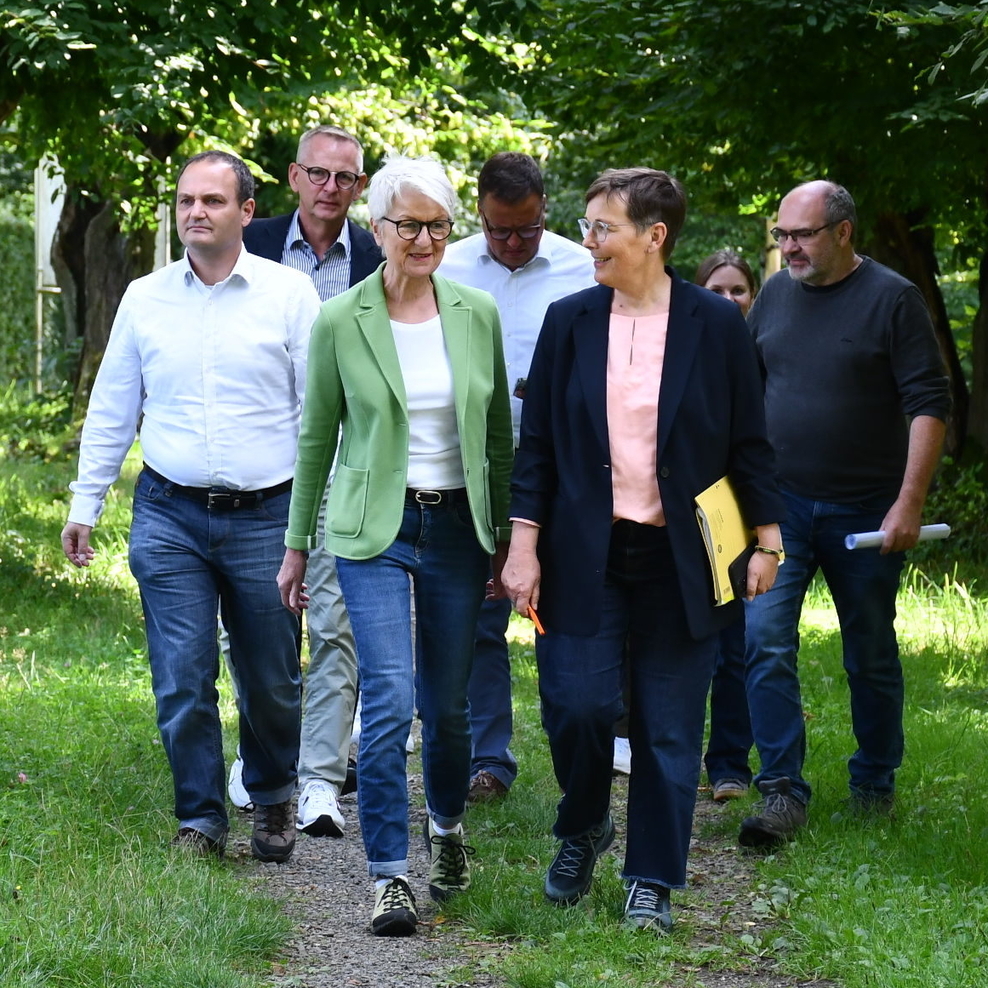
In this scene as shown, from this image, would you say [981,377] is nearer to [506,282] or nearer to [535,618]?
[506,282]

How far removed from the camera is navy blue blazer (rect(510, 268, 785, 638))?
4406mm

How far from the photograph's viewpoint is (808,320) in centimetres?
566

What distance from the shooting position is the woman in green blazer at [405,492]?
4.51 meters

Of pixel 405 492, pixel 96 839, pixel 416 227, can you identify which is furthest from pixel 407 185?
pixel 96 839

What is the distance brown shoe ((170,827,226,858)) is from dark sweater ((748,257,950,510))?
231 cm

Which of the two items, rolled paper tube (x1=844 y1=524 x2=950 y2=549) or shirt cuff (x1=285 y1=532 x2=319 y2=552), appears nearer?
shirt cuff (x1=285 y1=532 x2=319 y2=552)

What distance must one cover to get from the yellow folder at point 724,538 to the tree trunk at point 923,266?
30.0 ft

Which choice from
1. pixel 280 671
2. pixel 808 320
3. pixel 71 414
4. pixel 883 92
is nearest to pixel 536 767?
pixel 280 671

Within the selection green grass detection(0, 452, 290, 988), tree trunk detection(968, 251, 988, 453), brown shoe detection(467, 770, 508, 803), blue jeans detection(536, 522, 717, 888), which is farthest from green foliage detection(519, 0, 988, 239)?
blue jeans detection(536, 522, 717, 888)

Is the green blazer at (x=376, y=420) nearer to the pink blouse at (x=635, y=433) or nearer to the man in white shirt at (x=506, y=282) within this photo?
the pink blouse at (x=635, y=433)

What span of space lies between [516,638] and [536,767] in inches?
126

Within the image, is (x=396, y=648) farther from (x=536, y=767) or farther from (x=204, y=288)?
(x=536, y=767)

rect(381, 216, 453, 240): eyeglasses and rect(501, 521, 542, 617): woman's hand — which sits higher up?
rect(381, 216, 453, 240): eyeglasses

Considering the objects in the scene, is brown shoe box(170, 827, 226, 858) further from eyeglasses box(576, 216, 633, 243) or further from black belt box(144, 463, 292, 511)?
eyeglasses box(576, 216, 633, 243)
